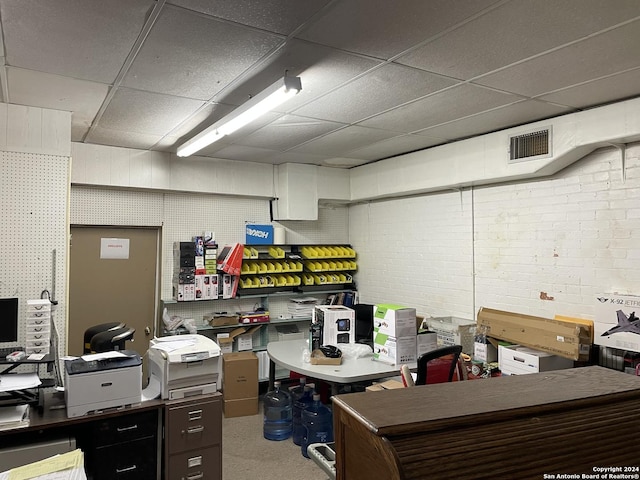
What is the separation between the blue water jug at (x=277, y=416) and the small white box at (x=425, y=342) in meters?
1.49

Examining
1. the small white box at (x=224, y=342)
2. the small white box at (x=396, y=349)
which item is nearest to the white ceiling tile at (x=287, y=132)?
the small white box at (x=396, y=349)

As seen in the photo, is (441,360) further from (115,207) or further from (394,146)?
(115,207)

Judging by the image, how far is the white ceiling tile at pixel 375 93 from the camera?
9.10 feet

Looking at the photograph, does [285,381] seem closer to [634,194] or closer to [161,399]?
[161,399]

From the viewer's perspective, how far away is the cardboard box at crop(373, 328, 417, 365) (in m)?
3.66

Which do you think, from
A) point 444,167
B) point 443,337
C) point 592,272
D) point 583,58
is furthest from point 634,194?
point 443,337

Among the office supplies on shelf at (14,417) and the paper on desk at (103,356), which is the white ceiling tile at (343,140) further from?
the office supplies on shelf at (14,417)

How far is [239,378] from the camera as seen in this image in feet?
15.5

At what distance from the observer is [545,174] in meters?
3.81

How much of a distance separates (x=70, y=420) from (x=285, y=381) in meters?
3.28

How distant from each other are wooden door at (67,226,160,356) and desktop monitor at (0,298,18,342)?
1.72 m

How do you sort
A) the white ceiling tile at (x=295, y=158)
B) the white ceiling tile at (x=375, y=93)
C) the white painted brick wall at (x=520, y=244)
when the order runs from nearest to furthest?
the white ceiling tile at (x=375, y=93)
the white painted brick wall at (x=520, y=244)
the white ceiling tile at (x=295, y=158)

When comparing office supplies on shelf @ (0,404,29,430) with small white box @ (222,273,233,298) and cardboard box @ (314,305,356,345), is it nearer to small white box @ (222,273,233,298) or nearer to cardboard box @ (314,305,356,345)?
cardboard box @ (314,305,356,345)

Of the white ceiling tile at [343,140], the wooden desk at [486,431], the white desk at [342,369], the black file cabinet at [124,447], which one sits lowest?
the black file cabinet at [124,447]
